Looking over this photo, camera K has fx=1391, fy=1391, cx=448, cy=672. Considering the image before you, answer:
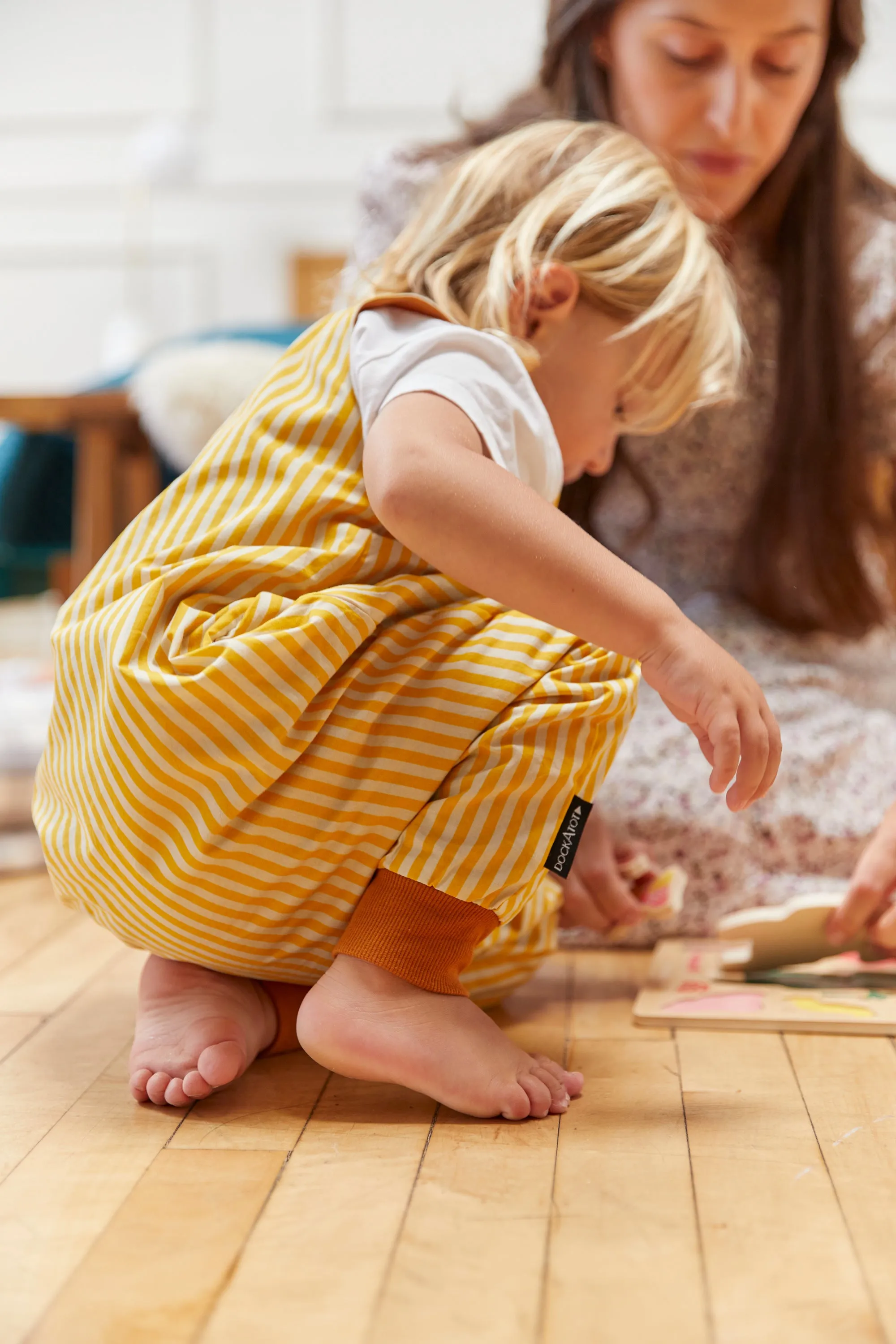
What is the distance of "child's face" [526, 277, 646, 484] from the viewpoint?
33.2 inches

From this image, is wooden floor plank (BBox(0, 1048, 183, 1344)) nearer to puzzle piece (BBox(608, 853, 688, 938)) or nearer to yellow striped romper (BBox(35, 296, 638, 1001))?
yellow striped romper (BBox(35, 296, 638, 1001))

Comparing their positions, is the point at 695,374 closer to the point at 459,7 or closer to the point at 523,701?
the point at 523,701

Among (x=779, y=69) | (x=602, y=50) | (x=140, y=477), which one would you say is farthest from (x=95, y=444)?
(x=779, y=69)

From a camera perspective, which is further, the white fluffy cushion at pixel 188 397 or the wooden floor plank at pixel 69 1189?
the white fluffy cushion at pixel 188 397

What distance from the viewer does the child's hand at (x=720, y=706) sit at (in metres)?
0.65

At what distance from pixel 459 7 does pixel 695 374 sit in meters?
3.30

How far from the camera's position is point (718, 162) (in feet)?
3.65

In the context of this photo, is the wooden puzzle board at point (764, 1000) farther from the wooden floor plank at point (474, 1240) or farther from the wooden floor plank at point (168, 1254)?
the wooden floor plank at point (168, 1254)

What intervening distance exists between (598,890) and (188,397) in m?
0.84

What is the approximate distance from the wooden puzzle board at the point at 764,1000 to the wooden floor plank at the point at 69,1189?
0.32 metres

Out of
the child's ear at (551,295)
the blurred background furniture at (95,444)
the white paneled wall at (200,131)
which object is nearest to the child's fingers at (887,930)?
Result: the child's ear at (551,295)

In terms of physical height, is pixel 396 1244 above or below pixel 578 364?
below

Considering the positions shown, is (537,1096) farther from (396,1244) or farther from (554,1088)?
(396,1244)

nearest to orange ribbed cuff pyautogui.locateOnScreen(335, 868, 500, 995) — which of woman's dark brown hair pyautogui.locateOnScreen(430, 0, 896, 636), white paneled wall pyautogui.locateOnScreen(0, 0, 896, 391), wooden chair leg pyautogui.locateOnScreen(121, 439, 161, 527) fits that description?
woman's dark brown hair pyautogui.locateOnScreen(430, 0, 896, 636)
